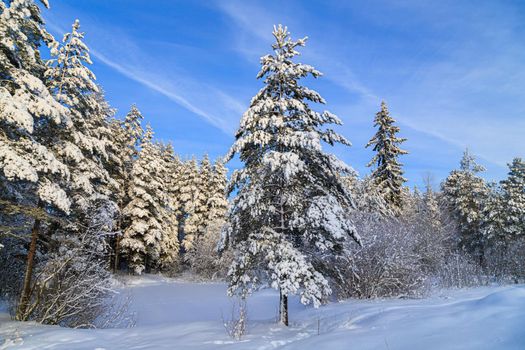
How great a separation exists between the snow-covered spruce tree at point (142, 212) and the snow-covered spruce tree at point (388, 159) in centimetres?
1931

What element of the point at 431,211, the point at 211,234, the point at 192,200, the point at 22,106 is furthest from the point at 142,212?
the point at 431,211

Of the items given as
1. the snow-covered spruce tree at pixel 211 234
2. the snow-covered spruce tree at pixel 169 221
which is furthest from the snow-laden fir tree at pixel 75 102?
the snow-covered spruce tree at pixel 211 234

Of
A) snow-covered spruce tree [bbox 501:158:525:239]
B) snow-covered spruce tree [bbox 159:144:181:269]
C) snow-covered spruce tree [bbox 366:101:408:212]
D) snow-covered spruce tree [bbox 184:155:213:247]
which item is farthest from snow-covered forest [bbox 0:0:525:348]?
snow-covered spruce tree [bbox 184:155:213:247]

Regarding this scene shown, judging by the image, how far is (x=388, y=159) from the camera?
91.7 feet

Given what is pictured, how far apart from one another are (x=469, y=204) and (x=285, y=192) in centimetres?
3317

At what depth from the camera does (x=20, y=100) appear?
909cm

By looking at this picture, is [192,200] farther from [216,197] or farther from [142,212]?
[142,212]

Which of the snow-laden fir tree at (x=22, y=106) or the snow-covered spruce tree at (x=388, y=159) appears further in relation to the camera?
the snow-covered spruce tree at (x=388, y=159)

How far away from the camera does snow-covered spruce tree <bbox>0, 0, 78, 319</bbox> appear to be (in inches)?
337

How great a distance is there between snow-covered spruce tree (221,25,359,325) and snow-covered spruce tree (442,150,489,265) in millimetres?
30634

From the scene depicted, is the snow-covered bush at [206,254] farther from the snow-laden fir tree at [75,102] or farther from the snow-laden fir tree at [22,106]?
the snow-laden fir tree at [22,106]

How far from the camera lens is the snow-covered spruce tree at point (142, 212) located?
97.3 ft

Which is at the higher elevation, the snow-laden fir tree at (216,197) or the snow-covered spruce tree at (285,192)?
the snow-laden fir tree at (216,197)

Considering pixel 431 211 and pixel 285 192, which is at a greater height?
pixel 431 211
